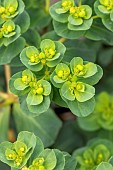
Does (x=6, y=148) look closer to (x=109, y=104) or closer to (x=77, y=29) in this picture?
(x=77, y=29)

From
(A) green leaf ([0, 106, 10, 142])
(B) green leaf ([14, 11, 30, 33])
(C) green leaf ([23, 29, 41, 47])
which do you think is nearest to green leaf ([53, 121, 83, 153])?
(A) green leaf ([0, 106, 10, 142])

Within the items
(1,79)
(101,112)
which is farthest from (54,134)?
(1,79)

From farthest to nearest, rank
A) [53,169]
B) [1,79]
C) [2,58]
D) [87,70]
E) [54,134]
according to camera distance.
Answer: [1,79]
[54,134]
[2,58]
[87,70]
[53,169]

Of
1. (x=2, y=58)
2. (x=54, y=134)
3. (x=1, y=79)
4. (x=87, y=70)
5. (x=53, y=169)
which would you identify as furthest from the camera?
(x=1, y=79)

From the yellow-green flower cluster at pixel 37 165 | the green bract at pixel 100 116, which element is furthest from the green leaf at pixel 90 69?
the green bract at pixel 100 116

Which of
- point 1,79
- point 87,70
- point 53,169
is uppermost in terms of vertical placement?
point 87,70

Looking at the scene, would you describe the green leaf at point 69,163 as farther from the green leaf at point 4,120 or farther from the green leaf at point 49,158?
the green leaf at point 4,120

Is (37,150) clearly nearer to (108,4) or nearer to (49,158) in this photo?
(49,158)
